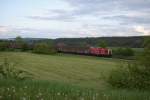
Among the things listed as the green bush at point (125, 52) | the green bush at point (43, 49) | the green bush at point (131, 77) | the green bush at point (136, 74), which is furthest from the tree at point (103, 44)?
the green bush at point (136, 74)

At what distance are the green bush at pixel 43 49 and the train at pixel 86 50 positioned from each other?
105 cm

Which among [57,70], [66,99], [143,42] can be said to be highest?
[143,42]

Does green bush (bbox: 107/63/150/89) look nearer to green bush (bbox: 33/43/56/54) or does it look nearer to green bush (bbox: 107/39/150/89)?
green bush (bbox: 107/39/150/89)

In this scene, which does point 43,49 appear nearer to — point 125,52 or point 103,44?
point 103,44

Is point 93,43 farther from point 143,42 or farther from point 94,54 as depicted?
point 143,42

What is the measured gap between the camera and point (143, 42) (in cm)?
1406

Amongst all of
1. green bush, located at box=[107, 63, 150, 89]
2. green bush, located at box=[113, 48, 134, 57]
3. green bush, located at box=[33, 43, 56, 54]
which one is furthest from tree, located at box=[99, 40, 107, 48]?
green bush, located at box=[107, 63, 150, 89]

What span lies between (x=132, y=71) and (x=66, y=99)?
752 cm

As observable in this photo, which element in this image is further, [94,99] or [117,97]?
[117,97]

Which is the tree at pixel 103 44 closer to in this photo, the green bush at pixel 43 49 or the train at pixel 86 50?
the train at pixel 86 50

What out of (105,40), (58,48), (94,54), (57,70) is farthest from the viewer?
(105,40)

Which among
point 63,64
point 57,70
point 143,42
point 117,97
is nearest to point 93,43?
point 63,64

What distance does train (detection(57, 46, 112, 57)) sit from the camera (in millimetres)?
38438

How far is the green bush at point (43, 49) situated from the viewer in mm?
43344
